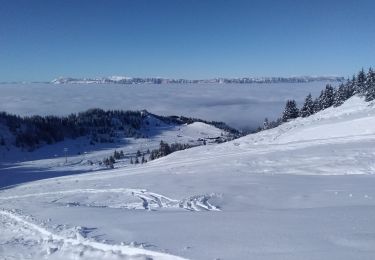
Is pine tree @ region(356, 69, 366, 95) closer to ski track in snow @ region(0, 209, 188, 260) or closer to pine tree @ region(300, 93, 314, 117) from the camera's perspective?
pine tree @ region(300, 93, 314, 117)

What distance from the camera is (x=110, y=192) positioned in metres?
23.5

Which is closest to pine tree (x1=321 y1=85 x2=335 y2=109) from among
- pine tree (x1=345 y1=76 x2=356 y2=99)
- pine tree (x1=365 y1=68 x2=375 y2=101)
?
pine tree (x1=345 y1=76 x2=356 y2=99)

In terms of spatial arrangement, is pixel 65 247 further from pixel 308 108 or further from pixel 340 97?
pixel 308 108

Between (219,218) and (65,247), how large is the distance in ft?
16.1

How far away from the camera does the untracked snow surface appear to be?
30.0 ft

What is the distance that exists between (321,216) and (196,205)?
246 inches

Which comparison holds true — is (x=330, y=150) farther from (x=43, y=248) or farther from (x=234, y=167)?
(x=43, y=248)

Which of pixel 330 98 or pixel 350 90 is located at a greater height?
pixel 350 90

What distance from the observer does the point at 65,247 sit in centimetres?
1063

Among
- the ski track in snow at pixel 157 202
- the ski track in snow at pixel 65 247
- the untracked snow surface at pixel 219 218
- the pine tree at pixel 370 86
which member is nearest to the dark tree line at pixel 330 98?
the pine tree at pixel 370 86

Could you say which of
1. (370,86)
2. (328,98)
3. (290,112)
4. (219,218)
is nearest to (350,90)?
(328,98)

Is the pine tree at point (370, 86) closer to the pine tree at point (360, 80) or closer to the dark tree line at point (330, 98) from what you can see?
the dark tree line at point (330, 98)

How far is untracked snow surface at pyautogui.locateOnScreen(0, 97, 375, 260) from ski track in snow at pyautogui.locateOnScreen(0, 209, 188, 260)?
0.03 m

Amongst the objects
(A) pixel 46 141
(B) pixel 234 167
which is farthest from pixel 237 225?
(A) pixel 46 141
